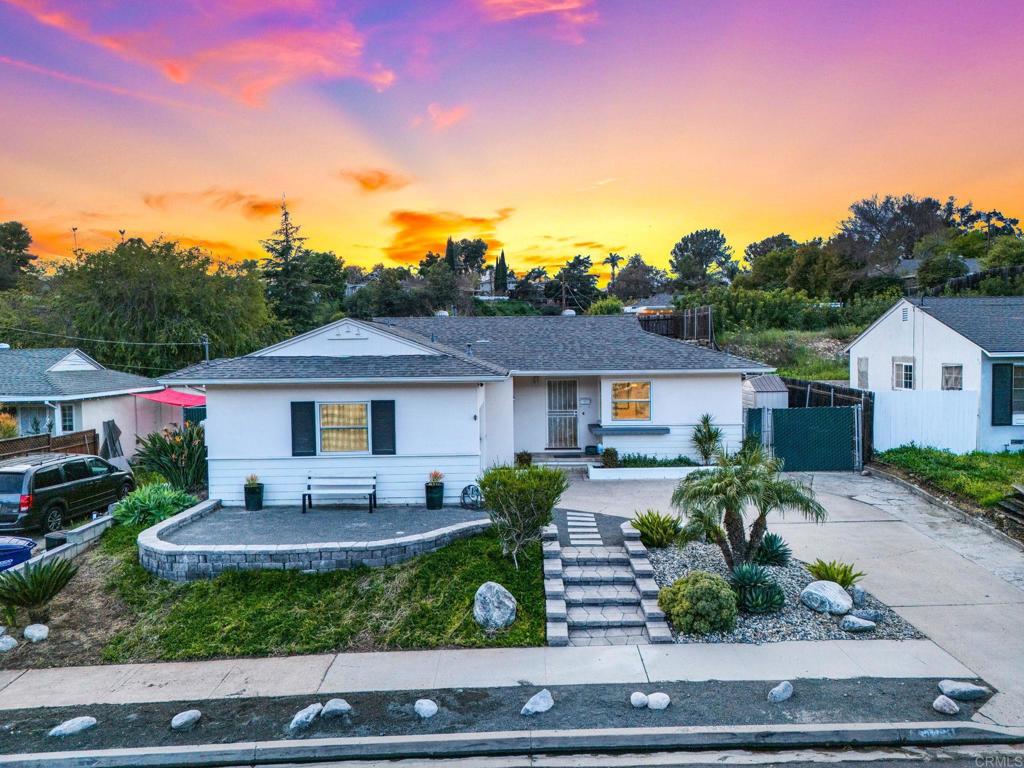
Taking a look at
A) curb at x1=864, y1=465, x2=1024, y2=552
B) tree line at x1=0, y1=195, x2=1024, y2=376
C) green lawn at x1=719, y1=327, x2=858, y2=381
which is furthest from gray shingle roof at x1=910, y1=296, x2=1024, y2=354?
tree line at x1=0, y1=195, x2=1024, y2=376

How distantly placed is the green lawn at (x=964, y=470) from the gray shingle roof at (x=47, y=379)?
2302cm

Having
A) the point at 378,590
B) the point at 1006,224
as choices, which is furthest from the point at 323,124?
the point at 1006,224

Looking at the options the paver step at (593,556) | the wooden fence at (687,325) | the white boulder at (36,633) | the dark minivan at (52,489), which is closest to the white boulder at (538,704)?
the paver step at (593,556)

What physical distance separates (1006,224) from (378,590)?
102 m

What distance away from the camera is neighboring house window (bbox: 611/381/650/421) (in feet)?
55.6

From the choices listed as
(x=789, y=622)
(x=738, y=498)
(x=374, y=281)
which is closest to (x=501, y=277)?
(x=374, y=281)

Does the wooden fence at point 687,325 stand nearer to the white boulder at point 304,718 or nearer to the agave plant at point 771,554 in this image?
the agave plant at point 771,554

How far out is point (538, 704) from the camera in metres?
6.21

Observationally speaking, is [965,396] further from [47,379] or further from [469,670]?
[47,379]

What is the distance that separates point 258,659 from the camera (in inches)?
298

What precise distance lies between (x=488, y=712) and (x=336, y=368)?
8011mm

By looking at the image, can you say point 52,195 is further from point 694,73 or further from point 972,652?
point 972,652

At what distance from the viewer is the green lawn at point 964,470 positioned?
1274 cm

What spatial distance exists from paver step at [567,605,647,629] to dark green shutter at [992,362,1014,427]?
46.7 ft
